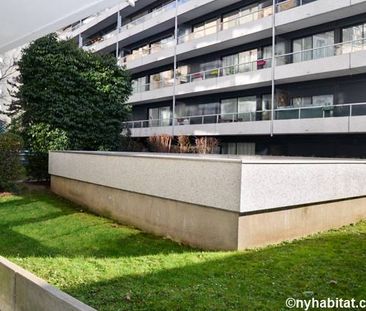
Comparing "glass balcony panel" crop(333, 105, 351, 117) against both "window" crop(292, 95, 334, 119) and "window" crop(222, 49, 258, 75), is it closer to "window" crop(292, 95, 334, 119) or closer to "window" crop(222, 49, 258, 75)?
"window" crop(292, 95, 334, 119)

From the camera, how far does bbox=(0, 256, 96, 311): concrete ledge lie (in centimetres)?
379

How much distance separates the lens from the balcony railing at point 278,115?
65.3ft

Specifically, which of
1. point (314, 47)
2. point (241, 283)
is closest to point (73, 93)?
point (241, 283)

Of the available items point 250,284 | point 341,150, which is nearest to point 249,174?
point 250,284

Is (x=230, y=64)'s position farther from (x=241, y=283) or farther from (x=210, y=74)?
(x=241, y=283)

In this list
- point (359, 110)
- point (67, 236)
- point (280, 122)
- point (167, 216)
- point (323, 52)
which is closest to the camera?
point (167, 216)

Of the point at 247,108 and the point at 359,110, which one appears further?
the point at 247,108

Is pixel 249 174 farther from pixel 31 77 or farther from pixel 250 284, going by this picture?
pixel 31 77

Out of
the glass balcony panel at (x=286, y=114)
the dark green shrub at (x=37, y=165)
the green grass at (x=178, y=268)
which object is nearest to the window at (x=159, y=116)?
the glass balcony panel at (x=286, y=114)

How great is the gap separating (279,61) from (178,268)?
66.7 ft

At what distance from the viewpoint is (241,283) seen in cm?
476

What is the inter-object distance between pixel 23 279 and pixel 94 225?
4038 mm

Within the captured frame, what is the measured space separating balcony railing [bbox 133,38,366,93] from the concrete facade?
1404 centimetres

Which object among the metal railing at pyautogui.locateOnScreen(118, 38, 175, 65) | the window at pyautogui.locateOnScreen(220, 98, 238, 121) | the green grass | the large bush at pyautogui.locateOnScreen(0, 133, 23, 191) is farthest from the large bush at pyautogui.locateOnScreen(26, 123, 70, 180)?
the metal railing at pyautogui.locateOnScreen(118, 38, 175, 65)
